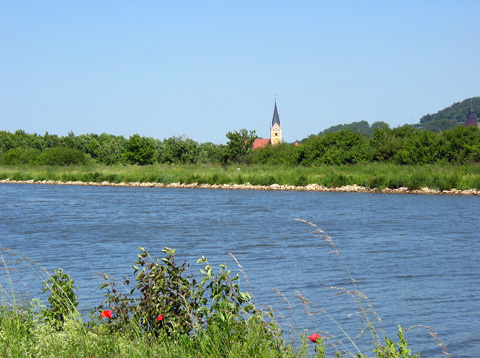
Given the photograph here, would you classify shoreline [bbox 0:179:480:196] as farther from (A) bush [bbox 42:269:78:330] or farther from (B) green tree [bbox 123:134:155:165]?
(A) bush [bbox 42:269:78:330]

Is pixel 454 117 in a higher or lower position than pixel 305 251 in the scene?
higher

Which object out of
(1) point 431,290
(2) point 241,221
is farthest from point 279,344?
(2) point 241,221

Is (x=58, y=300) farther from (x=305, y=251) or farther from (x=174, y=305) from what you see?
(x=305, y=251)

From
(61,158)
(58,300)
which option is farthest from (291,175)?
(58,300)

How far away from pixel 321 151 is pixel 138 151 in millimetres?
35106

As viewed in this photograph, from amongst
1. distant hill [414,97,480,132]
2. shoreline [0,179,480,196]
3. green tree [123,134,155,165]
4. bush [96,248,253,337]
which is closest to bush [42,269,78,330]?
bush [96,248,253,337]

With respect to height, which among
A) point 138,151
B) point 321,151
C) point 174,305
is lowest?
point 174,305

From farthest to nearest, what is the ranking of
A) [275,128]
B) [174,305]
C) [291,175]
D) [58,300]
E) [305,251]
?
[275,128]
[291,175]
[305,251]
[58,300]
[174,305]

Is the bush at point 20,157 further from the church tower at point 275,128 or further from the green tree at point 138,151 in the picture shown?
the church tower at point 275,128

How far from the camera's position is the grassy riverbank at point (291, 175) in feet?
136

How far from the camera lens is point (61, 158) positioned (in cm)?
7862

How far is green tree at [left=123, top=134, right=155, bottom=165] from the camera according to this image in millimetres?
88000

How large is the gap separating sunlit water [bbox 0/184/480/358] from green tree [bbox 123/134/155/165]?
5655cm

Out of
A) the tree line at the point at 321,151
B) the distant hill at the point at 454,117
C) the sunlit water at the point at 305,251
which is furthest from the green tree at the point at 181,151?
the distant hill at the point at 454,117
